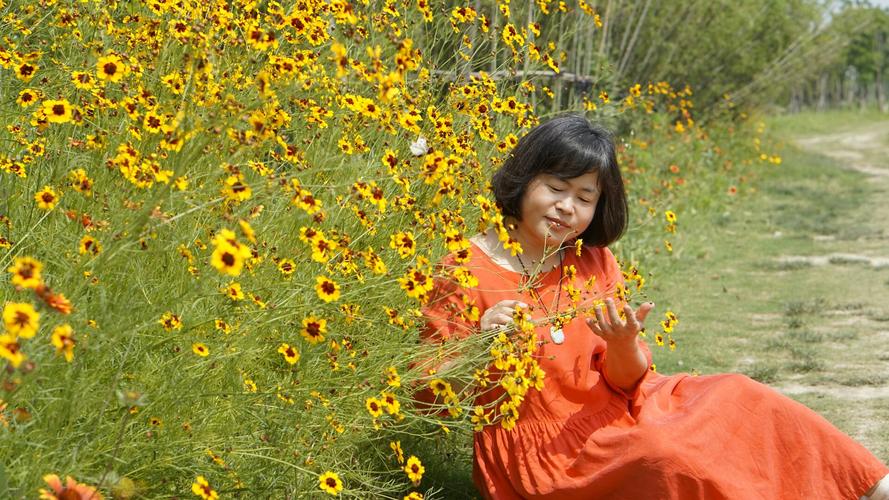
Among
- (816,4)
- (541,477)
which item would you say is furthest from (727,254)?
(816,4)

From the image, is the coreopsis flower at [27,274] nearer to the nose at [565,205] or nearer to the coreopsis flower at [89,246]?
the coreopsis flower at [89,246]

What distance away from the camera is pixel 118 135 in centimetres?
265

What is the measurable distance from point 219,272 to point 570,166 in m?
1.13

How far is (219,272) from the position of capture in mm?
1999

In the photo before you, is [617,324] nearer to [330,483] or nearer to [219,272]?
[330,483]

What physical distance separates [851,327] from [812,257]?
2.10 m

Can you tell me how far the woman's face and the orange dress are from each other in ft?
0.47

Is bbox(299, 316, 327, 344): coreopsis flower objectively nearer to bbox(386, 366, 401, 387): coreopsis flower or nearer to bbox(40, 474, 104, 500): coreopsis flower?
bbox(386, 366, 401, 387): coreopsis flower

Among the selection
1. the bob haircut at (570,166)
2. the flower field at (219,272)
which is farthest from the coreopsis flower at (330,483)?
the bob haircut at (570,166)

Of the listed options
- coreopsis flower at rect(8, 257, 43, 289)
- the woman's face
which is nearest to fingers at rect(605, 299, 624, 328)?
the woman's face

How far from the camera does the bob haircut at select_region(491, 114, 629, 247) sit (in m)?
2.89

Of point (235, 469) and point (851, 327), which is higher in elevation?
point (235, 469)

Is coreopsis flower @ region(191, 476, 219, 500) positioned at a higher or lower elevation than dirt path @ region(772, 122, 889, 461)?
higher

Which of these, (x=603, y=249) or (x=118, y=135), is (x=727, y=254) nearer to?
(x=603, y=249)
